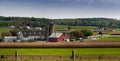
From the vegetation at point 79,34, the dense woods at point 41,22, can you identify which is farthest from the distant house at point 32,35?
the dense woods at point 41,22

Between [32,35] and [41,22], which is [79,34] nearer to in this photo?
[32,35]

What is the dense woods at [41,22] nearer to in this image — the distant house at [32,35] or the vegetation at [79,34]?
the vegetation at [79,34]

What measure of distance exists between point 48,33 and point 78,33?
6775 mm

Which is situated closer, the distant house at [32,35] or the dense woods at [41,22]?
the distant house at [32,35]

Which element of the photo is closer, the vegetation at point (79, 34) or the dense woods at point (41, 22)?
the vegetation at point (79, 34)

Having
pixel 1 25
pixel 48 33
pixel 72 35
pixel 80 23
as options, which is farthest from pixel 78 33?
pixel 80 23

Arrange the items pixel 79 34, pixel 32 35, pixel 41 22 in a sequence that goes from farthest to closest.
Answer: pixel 41 22 → pixel 32 35 → pixel 79 34

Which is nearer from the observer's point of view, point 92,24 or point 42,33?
point 42,33

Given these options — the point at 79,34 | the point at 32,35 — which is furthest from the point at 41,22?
the point at 79,34

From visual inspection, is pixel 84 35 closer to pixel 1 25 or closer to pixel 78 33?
pixel 78 33

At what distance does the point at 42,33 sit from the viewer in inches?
2611

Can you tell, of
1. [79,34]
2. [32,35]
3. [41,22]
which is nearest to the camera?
[79,34]

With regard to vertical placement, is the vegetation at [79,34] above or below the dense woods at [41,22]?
above

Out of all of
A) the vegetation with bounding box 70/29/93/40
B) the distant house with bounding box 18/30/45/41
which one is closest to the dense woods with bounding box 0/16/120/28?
the vegetation with bounding box 70/29/93/40
